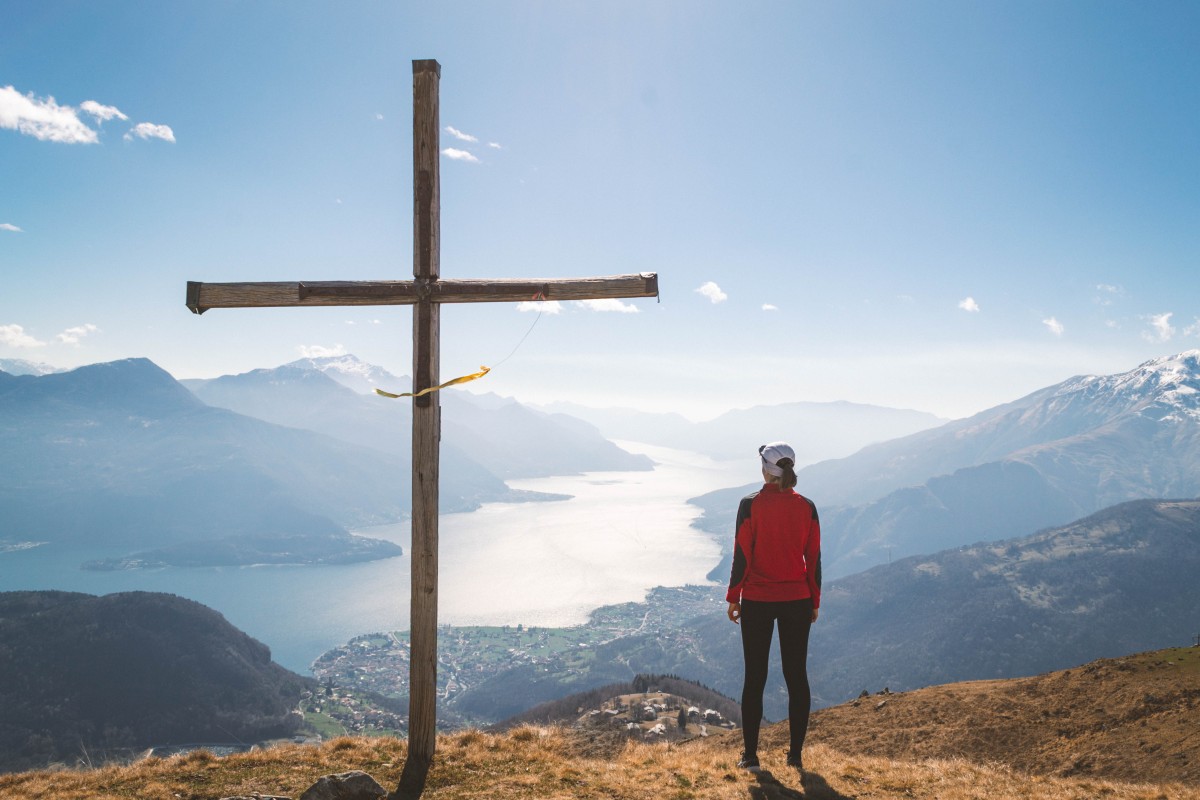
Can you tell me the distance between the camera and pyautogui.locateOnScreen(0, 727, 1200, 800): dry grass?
5988mm

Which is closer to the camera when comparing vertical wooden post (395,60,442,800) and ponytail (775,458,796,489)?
ponytail (775,458,796,489)

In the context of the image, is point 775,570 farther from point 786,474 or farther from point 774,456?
point 774,456

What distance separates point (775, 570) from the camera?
5961 millimetres

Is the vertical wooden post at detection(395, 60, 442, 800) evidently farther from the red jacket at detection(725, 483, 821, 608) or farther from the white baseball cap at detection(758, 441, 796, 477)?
the white baseball cap at detection(758, 441, 796, 477)

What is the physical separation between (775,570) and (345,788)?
15.0 feet

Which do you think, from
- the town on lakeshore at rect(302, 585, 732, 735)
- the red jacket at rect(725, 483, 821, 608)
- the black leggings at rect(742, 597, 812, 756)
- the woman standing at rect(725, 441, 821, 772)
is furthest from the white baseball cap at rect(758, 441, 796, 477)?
the town on lakeshore at rect(302, 585, 732, 735)

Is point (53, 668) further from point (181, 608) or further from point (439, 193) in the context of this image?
point (439, 193)

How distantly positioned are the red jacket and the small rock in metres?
3.91

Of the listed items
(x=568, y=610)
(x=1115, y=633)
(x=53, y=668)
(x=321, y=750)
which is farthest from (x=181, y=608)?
(x=1115, y=633)

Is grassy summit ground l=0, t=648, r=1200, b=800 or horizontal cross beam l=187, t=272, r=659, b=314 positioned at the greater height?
horizontal cross beam l=187, t=272, r=659, b=314

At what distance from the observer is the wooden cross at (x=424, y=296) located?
6.41 metres

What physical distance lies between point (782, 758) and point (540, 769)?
3.03 m

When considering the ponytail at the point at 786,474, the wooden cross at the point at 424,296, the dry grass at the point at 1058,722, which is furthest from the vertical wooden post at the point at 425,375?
the dry grass at the point at 1058,722

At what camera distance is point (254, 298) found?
647cm
